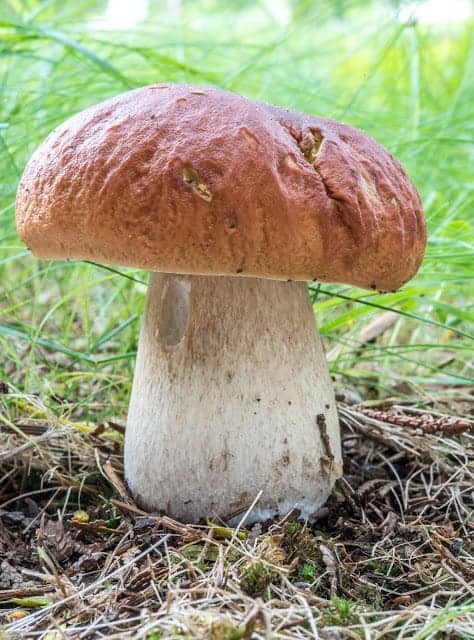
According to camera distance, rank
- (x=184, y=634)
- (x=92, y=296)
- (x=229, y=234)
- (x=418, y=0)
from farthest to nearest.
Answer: (x=92, y=296), (x=418, y=0), (x=229, y=234), (x=184, y=634)

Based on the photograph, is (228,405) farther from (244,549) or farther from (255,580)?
(255,580)

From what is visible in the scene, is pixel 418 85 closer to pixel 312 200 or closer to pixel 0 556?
pixel 312 200

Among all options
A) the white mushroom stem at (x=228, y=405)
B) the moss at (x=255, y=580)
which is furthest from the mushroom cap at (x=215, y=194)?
the moss at (x=255, y=580)

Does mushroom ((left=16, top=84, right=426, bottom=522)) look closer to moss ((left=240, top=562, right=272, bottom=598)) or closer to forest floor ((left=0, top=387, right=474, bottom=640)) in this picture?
forest floor ((left=0, top=387, right=474, bottom=640))

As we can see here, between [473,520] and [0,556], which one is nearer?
[0,556]

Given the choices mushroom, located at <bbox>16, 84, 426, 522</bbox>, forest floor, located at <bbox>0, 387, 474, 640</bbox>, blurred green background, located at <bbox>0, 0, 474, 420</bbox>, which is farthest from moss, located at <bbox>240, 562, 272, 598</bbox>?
blurred green background, located at <bbox>0, 0, 474, 420</bbox>

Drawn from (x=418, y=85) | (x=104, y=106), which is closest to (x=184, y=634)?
(x=104, y=106)

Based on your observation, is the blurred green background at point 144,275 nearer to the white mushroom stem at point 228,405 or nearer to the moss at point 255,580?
the white mushroom stem at point 228,405
